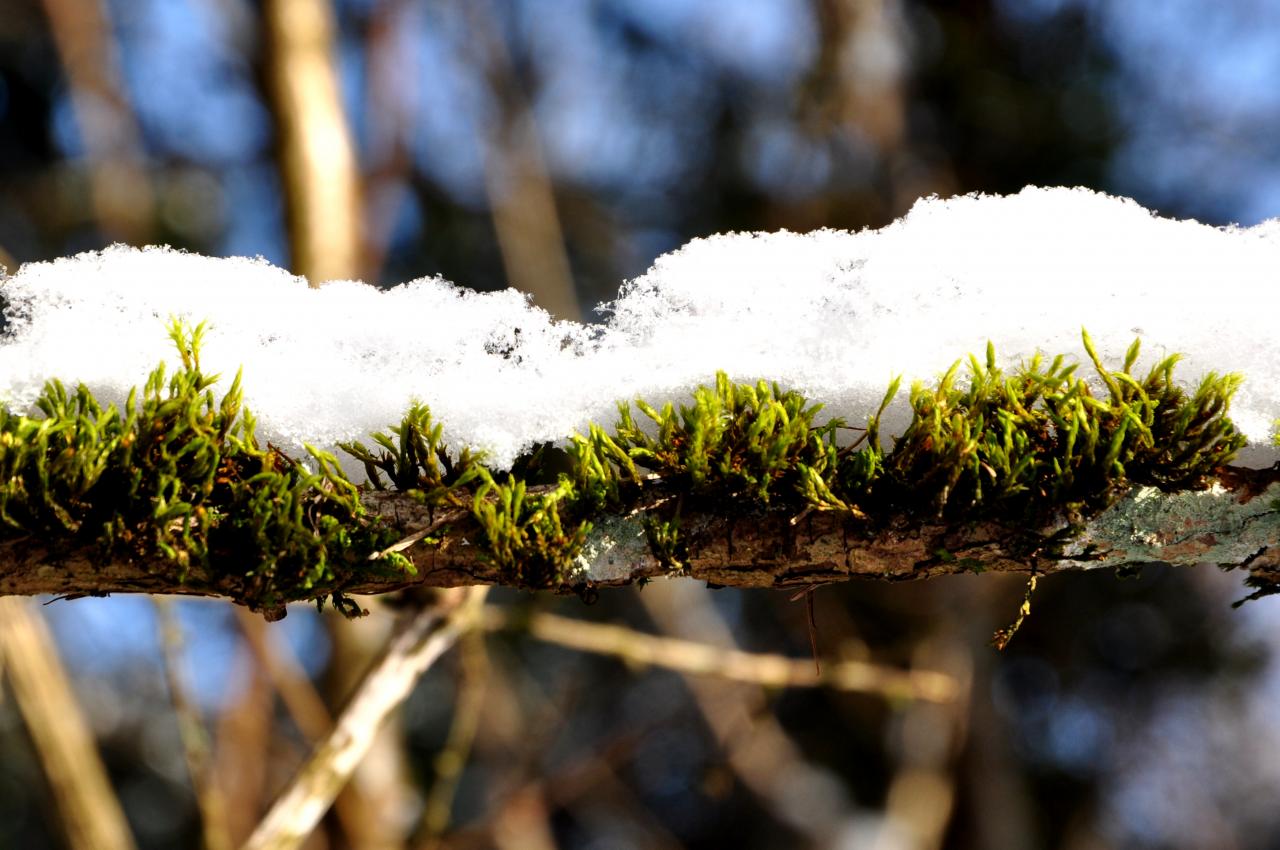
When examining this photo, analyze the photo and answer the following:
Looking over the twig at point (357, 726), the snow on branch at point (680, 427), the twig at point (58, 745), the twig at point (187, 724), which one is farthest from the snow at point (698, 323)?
the twig at point (58, 745)

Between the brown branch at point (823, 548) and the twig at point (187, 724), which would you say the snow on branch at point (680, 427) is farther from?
the twig at point (187, 724)

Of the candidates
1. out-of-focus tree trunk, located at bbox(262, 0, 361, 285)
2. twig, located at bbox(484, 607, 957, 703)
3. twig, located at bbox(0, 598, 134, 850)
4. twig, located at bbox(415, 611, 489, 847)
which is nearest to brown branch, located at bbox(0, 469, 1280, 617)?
twig, located at bbox(484, 607, 957, 703)

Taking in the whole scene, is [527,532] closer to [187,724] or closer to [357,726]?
[357,726]

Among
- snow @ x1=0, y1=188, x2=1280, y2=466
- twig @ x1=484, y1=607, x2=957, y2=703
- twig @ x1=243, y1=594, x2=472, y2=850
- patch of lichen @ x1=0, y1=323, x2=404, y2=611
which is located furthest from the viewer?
twig @ x1=484, y1=607, x2=957, y2=703

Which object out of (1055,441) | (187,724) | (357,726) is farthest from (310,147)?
(1055,441)

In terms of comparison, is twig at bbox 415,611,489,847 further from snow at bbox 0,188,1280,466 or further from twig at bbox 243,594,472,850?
snow at bbox 0,188,1280,466

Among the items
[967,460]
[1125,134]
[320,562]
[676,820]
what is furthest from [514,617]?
[676,820]
